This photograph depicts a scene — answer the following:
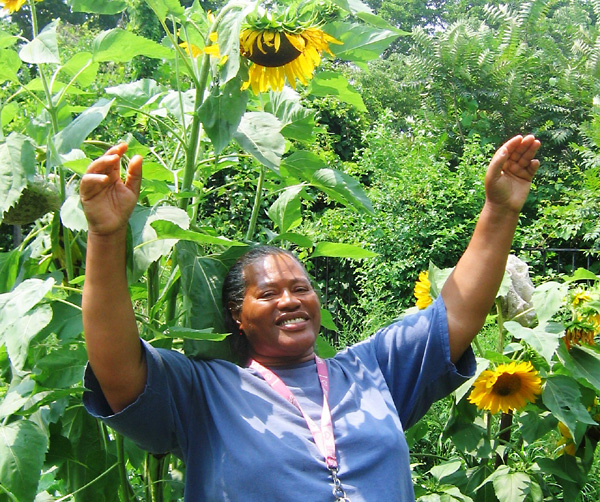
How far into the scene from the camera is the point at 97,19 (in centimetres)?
1917

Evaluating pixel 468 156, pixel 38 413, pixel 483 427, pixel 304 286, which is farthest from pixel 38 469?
pixel 468 156

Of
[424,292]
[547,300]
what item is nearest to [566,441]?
[547,300]

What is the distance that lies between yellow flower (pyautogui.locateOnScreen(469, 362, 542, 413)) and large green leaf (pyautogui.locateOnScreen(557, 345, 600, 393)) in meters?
0.09

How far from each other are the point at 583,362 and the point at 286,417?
98 cm

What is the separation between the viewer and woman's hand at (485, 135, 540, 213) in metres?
1.68

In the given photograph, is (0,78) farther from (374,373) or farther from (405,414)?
(405,414)

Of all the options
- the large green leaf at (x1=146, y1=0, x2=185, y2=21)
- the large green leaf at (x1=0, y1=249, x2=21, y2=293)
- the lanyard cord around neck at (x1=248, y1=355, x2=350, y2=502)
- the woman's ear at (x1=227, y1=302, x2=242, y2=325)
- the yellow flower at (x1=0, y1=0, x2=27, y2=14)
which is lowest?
the lanyard cord around neck at (x1=248, y1=355, x2=350, y2=502)

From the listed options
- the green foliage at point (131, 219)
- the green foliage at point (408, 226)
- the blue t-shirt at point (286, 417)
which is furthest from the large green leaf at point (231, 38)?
the green foliage at point (408, 226)

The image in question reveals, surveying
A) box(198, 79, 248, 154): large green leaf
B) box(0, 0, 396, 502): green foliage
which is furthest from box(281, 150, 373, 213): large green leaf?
box(198, 79, 248, 154): large green leaf

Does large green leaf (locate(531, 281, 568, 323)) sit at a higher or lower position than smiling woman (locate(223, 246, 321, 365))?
lower

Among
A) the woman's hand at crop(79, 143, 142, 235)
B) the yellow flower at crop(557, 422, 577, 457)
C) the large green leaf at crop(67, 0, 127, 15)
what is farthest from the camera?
the yellow flower at crop(557, 422, 577, 457)

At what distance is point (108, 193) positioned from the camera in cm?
130

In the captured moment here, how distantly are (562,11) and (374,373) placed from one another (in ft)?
60.8

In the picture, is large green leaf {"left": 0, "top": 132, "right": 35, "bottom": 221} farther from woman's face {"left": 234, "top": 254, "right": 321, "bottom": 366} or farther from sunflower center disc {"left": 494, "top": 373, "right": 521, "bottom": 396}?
sunflower center disc {"left": 494, "top": 373, "right": 521, "bottom": 396}
